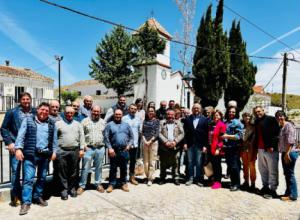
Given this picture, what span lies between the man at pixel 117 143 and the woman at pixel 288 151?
10.7ft

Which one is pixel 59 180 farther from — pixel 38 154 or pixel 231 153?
pixel 231 153

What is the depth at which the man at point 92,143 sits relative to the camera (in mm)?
5961

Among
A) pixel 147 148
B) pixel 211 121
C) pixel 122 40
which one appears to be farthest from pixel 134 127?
pixel 122 40

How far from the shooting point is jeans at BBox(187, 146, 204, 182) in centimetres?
683

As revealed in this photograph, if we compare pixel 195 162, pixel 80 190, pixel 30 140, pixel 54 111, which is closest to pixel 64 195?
pixel 80 190

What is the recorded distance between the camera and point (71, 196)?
18.9 feet

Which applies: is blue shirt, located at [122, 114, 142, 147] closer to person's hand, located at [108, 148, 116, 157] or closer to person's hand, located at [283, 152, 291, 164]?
person's hand, located at [108, 148, 116, 157]

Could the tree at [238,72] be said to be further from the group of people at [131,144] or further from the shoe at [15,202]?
the shoe at [15,202]

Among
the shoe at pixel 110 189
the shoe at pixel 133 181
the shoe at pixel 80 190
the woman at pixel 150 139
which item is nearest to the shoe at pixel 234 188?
the woman at pixel 150 139

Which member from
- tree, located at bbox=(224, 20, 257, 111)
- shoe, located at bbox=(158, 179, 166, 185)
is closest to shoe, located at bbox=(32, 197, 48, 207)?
shoe, located at bbox=(158, 179, 166, 185)

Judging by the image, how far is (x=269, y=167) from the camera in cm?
595

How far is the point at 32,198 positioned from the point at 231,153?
434 cm

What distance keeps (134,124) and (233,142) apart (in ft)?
7.81

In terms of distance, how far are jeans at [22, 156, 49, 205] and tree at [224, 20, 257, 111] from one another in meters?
23.9
